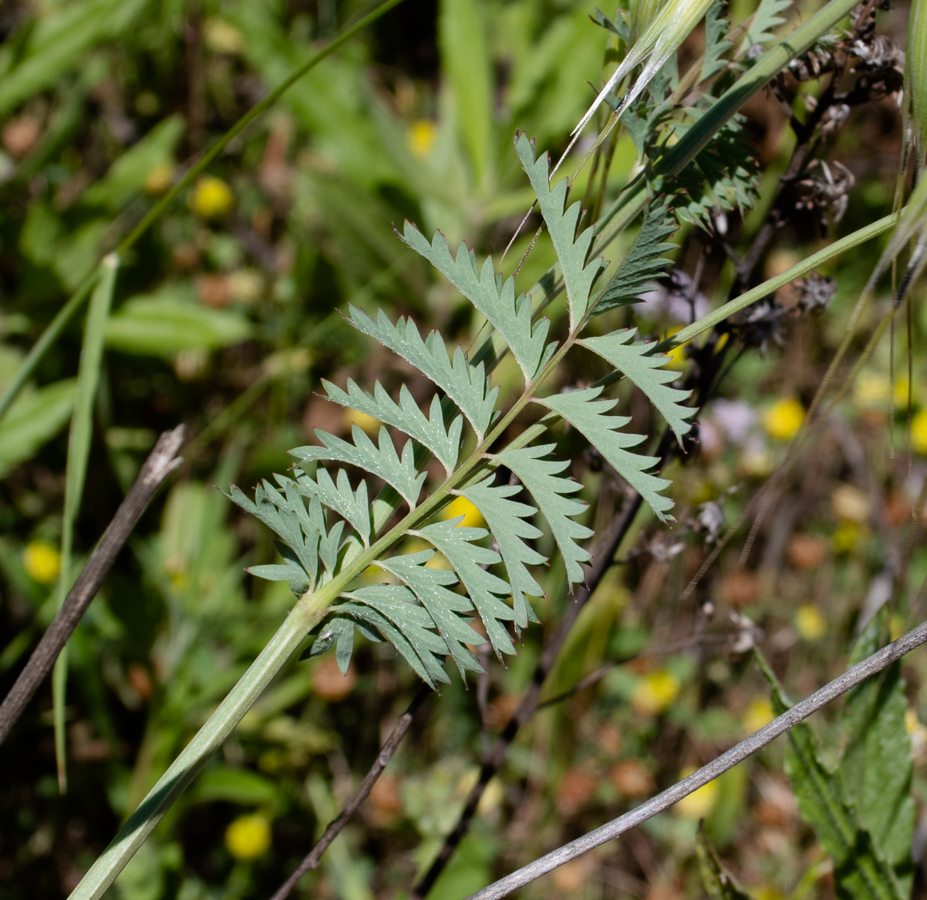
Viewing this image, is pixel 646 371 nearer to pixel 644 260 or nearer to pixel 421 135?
pixel 644 260

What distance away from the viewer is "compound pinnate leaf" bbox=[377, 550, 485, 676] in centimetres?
64

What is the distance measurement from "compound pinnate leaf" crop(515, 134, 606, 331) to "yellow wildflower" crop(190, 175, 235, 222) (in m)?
2.26

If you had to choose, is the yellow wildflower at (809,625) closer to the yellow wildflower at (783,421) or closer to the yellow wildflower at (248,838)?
the yellow wildflower at (783,421)

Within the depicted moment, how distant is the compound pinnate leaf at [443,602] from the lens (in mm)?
638

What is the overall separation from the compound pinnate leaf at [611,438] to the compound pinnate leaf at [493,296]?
0.13 ft

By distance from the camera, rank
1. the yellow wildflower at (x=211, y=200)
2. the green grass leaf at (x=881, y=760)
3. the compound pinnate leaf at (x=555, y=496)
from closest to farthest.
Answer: the compound pinnate leaf at (x=555, y=496) < the green grass leaf at (x=881, y=760) < the yellow wildflower at (x=211, y=200)

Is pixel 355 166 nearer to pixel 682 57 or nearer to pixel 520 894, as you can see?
pixel 682 57

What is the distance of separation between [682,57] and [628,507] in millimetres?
2554

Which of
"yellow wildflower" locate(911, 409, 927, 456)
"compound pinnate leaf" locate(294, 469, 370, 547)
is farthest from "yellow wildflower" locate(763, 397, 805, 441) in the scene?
"compound pinnate leaf" locate(294, 469, 370, 547)

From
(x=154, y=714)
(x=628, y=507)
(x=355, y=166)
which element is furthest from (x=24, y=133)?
(x=628, y=507)

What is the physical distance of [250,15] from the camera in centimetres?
222

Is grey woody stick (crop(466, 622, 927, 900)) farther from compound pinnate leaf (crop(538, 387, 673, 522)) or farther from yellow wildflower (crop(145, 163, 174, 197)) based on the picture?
yellow wildflower (crop(145, 163, 174, 197))

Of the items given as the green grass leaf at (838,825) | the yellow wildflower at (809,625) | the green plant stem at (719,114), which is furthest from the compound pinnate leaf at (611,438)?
the yellow wildflower at (809,625)

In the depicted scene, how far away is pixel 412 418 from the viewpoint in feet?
2.22
